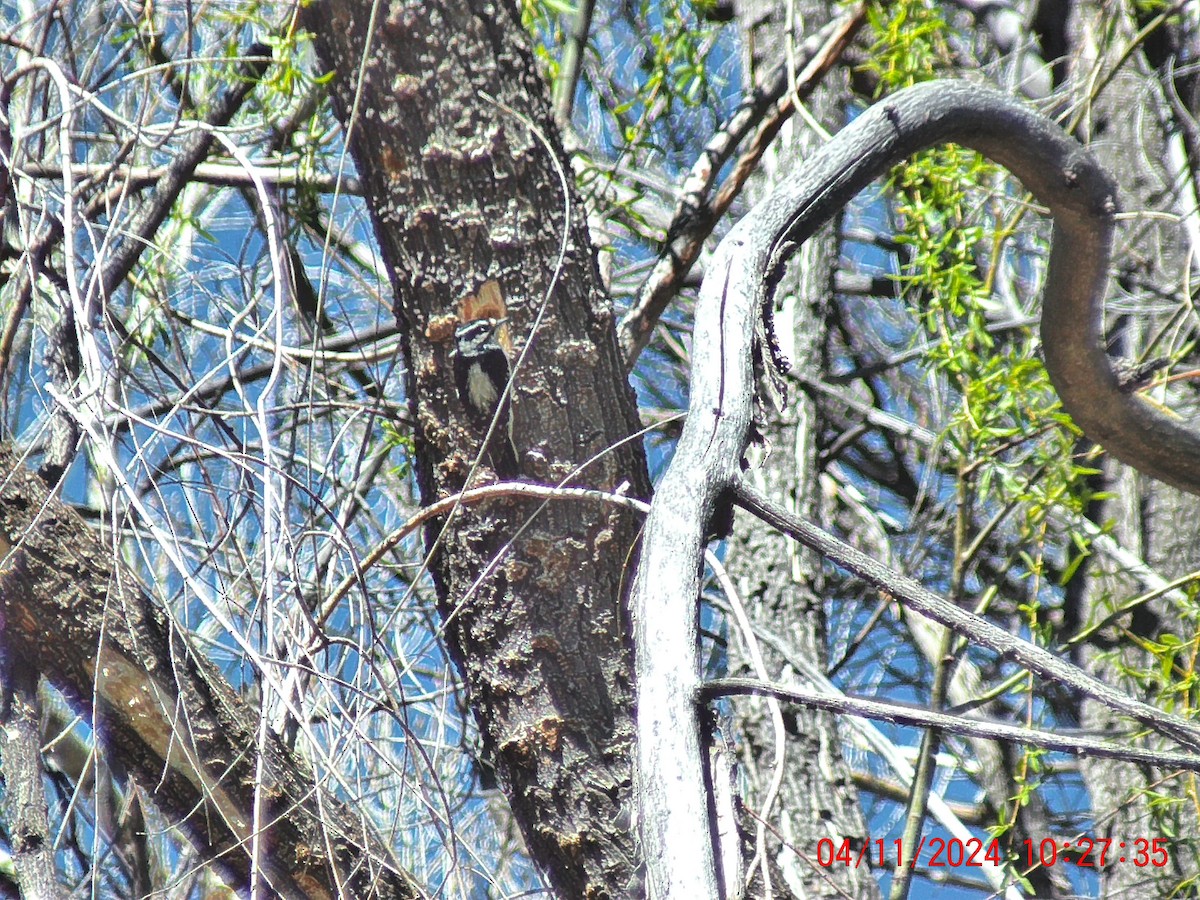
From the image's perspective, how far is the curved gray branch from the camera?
732mm

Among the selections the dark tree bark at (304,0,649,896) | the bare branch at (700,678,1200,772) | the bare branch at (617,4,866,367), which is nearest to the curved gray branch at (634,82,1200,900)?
the bare branch at (700,678,1200,772)

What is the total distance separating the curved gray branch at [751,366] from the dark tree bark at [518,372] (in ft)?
1.37

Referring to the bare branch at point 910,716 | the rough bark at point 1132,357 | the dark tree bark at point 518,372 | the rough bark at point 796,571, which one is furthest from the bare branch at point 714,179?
the bare branch at point 910,716

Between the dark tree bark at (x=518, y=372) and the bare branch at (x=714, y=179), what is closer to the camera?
the dark tree bark at (x=518, y=372)

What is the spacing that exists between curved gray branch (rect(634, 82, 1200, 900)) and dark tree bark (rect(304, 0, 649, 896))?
0.42 m

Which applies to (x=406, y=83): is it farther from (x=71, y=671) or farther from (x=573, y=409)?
(x=71, y=671)

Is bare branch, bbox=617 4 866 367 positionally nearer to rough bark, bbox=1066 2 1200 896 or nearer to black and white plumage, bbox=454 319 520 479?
black and white plumage, bbox=454 319 520 479

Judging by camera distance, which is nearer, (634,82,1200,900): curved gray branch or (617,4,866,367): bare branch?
(634,82,1200,900): curved gray branch

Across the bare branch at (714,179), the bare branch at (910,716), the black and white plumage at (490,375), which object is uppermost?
the bare branch at (714,179)

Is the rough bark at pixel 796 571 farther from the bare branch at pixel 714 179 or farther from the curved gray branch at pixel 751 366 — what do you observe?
the curved gray branch at pixel 751 366

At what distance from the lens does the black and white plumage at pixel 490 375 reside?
59.7 inches

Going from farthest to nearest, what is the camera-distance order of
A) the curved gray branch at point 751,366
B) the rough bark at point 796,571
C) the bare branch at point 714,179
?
the rough bark at point 796,571 → the bare branch at point 714,179 → the curved gray branch at point 751,366

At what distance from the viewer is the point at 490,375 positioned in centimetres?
152

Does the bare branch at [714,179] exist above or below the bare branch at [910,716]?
above
